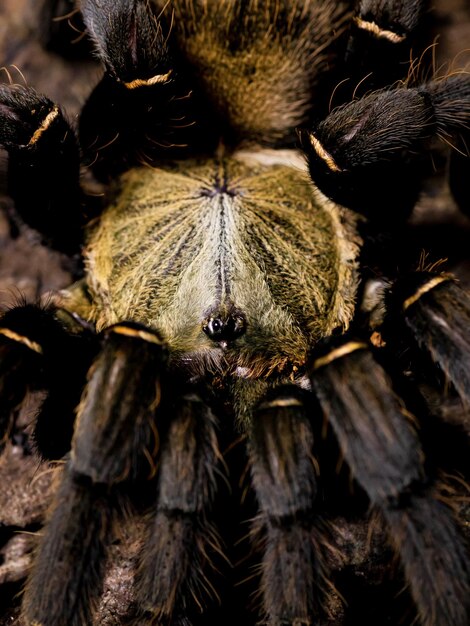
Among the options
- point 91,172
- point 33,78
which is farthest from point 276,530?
point 33,78

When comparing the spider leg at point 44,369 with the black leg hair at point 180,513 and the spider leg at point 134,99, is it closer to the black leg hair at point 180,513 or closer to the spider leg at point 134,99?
the black leg hair at point 180,513

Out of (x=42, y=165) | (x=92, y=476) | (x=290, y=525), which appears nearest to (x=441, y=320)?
(x=290, y=525)

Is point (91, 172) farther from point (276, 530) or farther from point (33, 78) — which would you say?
point (276, 530)

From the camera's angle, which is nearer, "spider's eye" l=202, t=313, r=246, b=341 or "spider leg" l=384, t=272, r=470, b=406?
"spider leg" l=384, t=272, r=470, b=406

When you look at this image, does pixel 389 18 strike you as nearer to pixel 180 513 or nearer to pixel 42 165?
pixel 42 165

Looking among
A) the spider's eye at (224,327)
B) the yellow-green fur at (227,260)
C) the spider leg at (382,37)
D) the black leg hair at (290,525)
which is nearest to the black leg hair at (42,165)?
the yellow-green fur at (227,260)

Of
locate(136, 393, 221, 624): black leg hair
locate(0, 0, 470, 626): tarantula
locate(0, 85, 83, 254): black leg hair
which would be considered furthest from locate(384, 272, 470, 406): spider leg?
locate(0, 85, 83, 254): black leg hair

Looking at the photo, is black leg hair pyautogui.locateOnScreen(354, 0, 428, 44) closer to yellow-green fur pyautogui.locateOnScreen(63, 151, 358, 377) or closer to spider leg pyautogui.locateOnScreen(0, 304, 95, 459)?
yellow-green fur pyautogui.locateOnScreen(63, 151, 358, 377)
